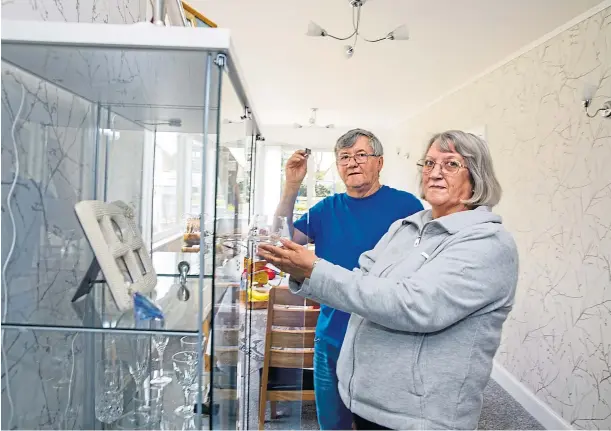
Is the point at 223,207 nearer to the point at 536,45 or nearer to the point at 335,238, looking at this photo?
the point at 335,238

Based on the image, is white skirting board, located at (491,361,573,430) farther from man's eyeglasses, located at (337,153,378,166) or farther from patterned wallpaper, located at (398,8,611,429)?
man's eyeglasses, located at (337,153,378,166)

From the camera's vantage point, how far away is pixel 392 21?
10.8 ft

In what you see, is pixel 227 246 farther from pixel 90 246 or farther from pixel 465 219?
pixel 465 219

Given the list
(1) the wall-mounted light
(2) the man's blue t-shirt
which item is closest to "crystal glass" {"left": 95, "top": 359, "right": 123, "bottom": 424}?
(2) the man's blue t-shirt

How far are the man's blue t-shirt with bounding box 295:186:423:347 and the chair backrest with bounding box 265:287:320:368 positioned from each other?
15.7 inches

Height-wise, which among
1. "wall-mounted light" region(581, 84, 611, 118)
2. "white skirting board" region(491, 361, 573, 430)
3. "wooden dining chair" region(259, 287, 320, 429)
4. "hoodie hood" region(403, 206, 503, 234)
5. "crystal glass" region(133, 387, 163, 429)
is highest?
"wall-mounted light" region(581, 84, 611, 118)

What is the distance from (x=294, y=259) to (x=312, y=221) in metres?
0.79

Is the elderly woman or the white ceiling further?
the white ceiling

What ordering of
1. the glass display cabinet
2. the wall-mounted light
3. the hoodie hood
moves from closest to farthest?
the glass display cabinet < the hoodie hood < the wall-mounted light

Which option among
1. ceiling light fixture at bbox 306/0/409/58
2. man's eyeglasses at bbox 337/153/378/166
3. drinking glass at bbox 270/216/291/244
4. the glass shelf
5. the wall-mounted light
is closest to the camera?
the glass shelf

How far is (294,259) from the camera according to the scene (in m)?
1.09

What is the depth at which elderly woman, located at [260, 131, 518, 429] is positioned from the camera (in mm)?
1012

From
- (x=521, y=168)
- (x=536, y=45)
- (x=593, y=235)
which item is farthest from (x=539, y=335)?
(x=536, y=45)

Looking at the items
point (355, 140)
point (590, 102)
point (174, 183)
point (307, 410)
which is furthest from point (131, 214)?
point (590, 102)
